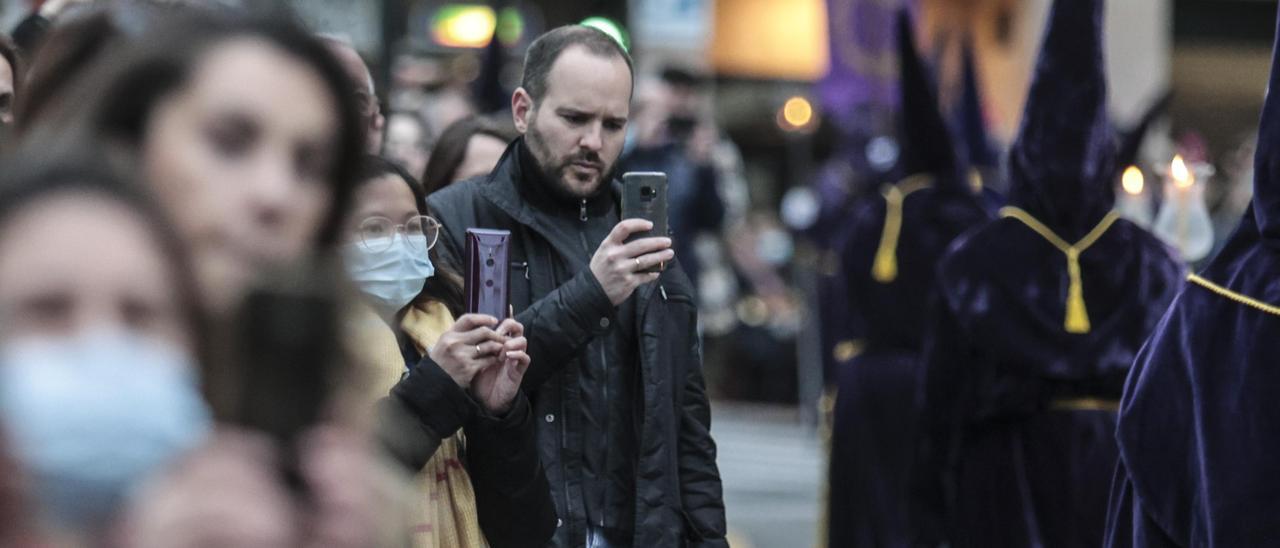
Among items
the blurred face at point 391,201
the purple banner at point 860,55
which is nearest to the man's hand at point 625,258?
the blurred face at point 391,201

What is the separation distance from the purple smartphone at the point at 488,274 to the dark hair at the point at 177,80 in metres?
2.16

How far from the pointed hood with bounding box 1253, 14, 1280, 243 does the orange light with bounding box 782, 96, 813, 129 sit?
61.7ft

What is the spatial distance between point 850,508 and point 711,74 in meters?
17.2

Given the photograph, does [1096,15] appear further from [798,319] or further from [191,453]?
[798,319]

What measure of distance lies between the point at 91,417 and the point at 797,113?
22514 millimetres

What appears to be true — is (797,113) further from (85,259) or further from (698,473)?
(85,259)

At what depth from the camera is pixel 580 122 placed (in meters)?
4.68

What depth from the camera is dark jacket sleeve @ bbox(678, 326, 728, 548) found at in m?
4.69

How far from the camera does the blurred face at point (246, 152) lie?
1.66 metres

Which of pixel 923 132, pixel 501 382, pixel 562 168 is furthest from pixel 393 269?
pixel 923 132

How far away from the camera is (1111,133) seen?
6.43 meters

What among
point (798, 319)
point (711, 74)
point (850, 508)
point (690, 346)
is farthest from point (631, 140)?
point (711, 74)

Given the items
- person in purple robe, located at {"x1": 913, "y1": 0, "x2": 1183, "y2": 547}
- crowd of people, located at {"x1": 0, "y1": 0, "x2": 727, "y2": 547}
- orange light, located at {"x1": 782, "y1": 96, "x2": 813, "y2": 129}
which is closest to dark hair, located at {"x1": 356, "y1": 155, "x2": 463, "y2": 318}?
crowd of people, located at {"x1": 0, "y1": 0, "x2": 727, "y2": 547}

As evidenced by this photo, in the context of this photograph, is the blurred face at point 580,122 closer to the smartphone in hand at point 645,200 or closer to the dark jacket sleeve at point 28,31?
the smartphone in hand at point 645,200
